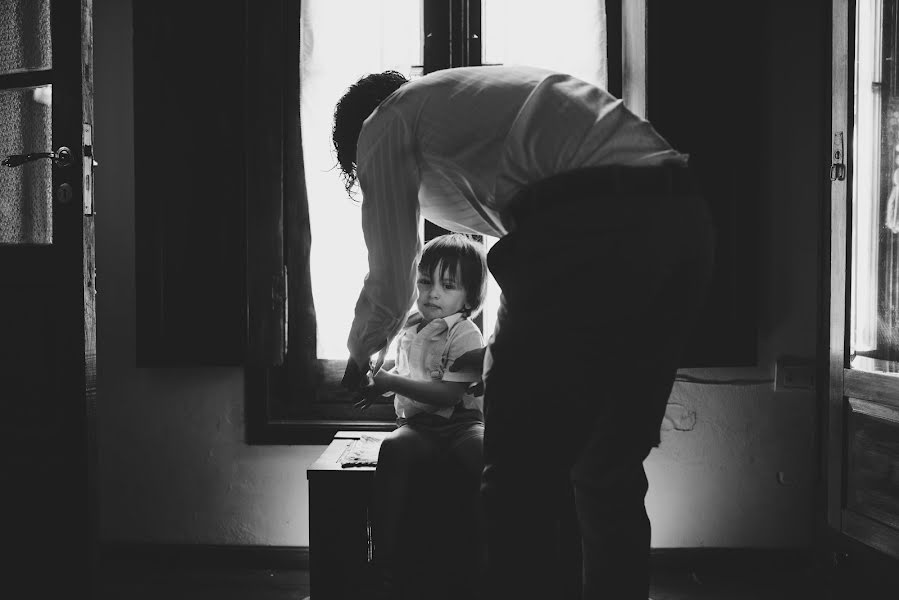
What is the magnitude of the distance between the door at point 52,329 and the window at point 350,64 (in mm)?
579

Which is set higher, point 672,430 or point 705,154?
point 705,154

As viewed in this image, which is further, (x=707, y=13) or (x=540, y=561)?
(x=707, y=13)

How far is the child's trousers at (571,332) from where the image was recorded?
3.56ft

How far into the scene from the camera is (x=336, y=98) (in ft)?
7.27

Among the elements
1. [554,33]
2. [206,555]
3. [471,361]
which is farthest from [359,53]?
[206,555]

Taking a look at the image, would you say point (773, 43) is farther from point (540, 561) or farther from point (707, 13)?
point (540, 561)

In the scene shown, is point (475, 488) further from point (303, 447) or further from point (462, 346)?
point (303, 447)

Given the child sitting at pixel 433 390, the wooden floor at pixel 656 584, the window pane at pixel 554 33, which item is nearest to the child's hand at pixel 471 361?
the child sitting at pixel 433 390

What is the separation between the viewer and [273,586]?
208 centimetres

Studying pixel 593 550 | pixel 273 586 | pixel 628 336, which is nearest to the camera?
pixel 628 336

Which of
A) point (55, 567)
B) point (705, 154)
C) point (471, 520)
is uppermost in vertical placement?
point (705, 154)

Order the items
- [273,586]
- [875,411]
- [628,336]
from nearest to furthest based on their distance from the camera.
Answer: [628,336]
[875,411]
[273,586]

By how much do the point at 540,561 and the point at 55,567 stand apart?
1.31 metres

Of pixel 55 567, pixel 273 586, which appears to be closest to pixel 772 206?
pixel 273 586
